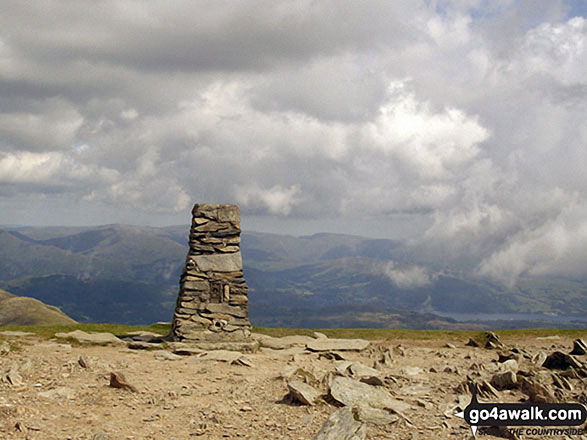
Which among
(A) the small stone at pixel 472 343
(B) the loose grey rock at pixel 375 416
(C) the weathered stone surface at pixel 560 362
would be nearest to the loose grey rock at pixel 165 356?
(B) the loose grey rock at pixel 375 416

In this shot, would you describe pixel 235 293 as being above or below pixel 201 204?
below

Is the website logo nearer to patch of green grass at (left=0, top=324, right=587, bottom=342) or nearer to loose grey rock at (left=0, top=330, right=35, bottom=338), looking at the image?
patch of green grass at (left=0, top=324, right=587, bottom=342)

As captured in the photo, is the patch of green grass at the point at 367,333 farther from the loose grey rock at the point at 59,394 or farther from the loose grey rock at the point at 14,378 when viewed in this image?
A: the loose grey rock at the point at 59,394

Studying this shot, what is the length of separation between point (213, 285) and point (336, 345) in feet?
31.0

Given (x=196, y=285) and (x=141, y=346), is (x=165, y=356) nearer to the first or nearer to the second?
(x=141, y=346)

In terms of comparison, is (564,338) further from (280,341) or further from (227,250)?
(227,250)

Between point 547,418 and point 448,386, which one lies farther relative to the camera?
point 448,386

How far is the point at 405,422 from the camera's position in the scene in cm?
1316

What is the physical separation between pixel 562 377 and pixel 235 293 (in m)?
19.4

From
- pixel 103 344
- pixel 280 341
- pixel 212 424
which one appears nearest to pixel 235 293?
pixel 280 341

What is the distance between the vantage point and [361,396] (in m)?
15.0

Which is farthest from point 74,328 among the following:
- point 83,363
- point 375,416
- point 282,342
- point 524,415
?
point 524,415

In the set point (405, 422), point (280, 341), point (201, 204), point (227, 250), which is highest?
point (201, 204)

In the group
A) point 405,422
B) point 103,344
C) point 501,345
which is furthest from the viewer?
point 501,345
